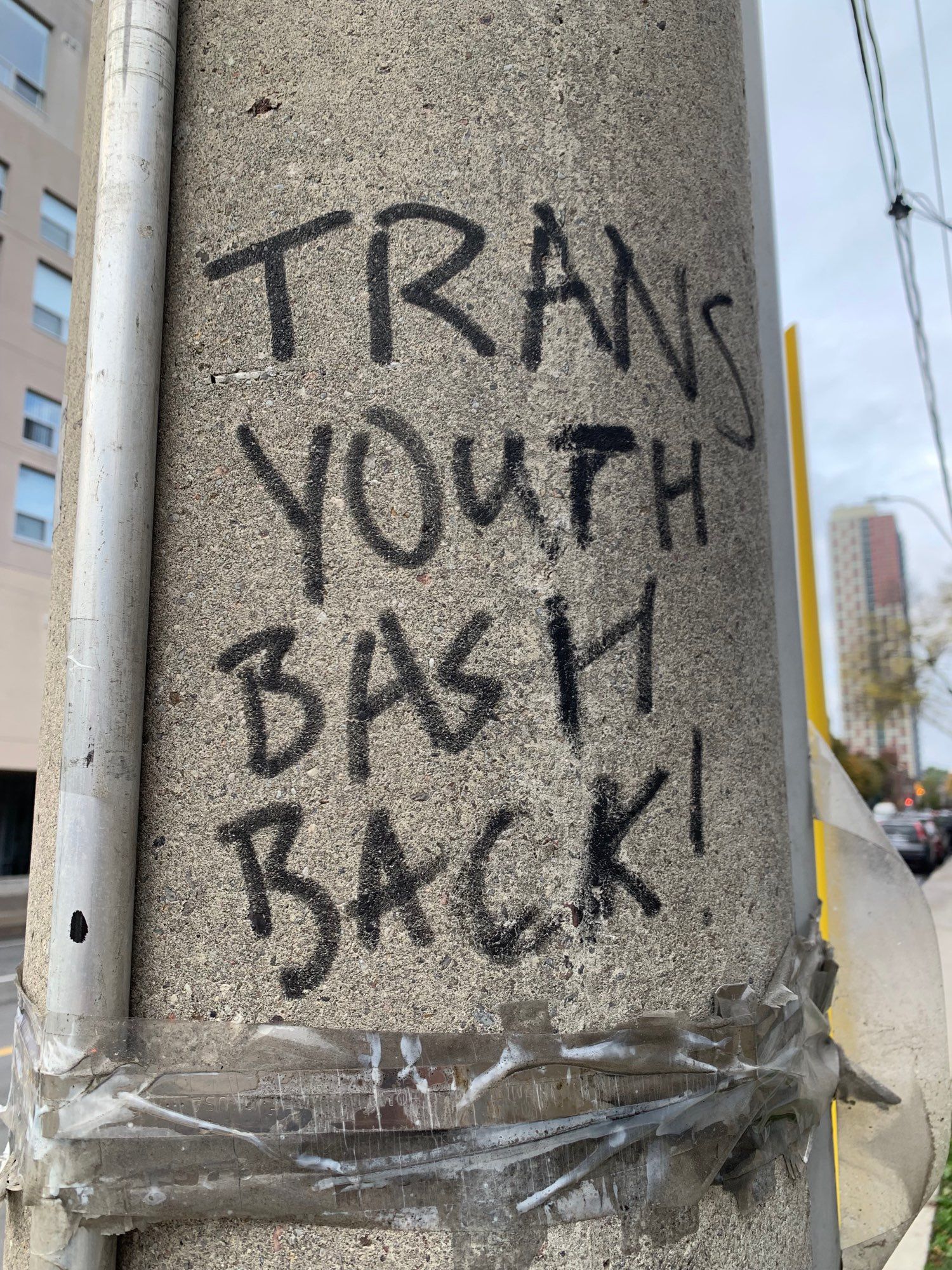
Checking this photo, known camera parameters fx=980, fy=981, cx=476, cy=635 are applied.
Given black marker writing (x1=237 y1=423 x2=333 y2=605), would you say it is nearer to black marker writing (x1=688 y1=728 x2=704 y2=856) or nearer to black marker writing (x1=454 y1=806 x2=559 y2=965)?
black marker writing (x1=454 y1=806 x2=559 y2=965)

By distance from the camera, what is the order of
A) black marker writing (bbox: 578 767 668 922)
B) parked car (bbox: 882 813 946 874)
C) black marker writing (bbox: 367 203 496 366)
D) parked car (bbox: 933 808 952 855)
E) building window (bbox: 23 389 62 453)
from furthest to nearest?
parked car (bbox: 933 808 952 855) → parked car (bbox: 882 813 946 874) → building window (bbox: 23 389 62 453) → black marker writing (bbox: 367 203 496 366) → black marker writing (bbox: 578 767 668 922)

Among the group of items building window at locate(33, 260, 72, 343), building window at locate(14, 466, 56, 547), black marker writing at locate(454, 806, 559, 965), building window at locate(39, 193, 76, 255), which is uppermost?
building window at locate(39, 193, 76, 255)

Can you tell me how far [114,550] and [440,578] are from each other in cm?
50

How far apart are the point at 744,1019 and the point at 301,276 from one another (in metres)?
1.38

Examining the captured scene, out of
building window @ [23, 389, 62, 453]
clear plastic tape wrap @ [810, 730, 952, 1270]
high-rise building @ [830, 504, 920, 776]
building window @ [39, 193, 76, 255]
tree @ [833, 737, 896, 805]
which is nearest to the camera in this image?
clear plastic tape wrap @ [810, 730, 952, 1270]

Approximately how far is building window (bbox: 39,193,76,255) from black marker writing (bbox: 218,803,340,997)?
22.0 m

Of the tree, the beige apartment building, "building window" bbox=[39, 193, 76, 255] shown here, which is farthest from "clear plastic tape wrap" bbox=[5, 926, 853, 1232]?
the tree

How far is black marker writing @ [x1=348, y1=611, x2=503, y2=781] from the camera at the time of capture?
4.73ft

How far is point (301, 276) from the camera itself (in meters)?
1.58

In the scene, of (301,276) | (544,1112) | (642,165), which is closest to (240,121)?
(301,276)

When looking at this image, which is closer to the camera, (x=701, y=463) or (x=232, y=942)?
(x=232, y=942)

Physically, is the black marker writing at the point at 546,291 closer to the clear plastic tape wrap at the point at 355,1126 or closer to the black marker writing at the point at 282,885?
the black marker writing at the point at 282,885

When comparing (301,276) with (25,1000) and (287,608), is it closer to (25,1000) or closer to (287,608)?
(287,608)

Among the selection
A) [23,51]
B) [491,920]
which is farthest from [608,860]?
[23,51]
